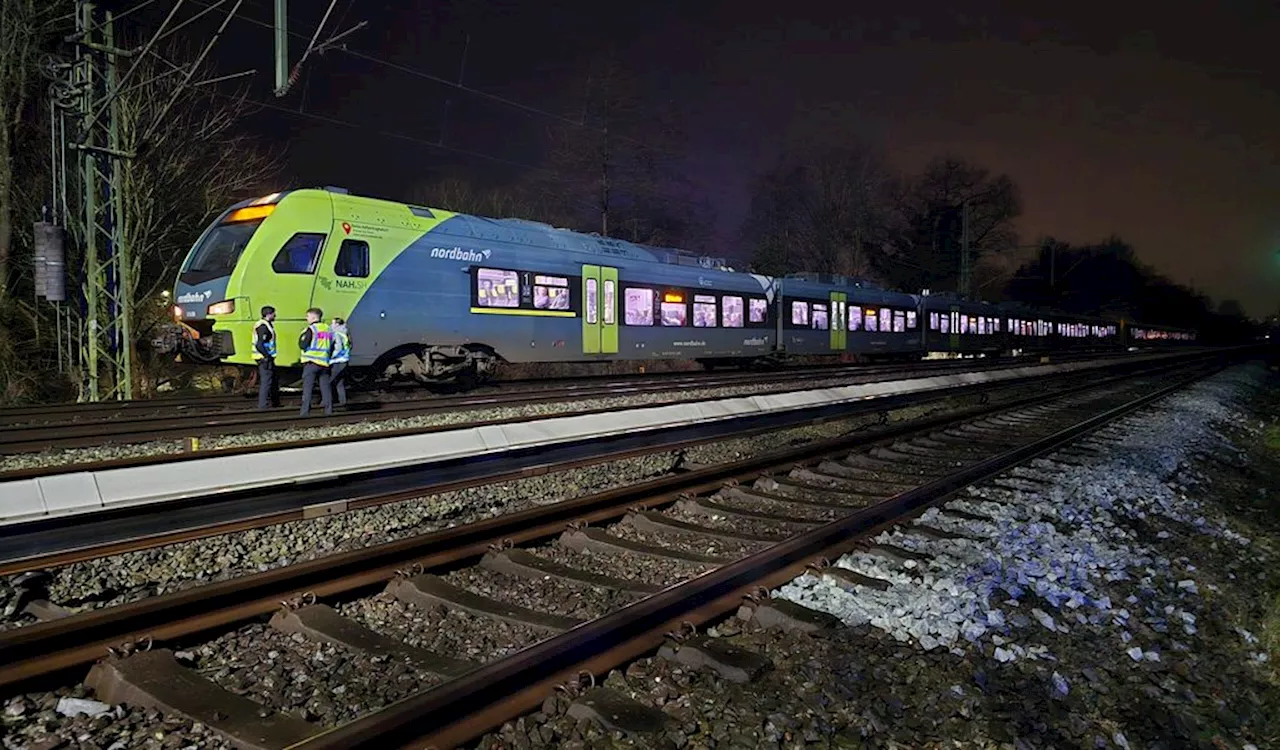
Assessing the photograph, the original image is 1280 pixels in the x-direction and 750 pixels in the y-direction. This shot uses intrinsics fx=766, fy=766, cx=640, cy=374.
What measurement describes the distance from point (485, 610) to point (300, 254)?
10259 mm

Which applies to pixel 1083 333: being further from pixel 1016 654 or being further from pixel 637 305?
pixel 1016 654

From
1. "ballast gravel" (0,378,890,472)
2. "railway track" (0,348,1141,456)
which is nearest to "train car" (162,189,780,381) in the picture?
"railway track" (0,348,1141,456)

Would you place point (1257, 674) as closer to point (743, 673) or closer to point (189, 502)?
point (743, 673)

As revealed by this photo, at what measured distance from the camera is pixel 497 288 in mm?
15133

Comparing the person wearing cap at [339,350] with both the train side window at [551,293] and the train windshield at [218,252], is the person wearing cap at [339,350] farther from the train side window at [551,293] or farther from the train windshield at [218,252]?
the train side window at [551,293]

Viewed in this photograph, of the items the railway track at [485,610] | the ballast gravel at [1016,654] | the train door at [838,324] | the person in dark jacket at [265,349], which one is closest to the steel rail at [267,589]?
the railway track at [485,610]

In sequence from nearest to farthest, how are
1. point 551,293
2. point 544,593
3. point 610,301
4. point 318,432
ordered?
point 544,593
point 318,432
point 551,293
point 610,301

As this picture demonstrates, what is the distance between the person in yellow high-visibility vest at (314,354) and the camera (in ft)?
38.1

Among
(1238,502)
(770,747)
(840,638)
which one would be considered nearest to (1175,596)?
(840,638)

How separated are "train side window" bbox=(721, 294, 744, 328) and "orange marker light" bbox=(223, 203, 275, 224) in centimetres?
1267

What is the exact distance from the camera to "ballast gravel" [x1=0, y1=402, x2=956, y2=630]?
4.43 meters

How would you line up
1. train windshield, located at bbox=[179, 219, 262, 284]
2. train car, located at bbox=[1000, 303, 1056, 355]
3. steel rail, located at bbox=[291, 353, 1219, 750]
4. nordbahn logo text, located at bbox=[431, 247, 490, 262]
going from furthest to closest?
train car, located at bbox=[1000, 303, 1056, 355] → nordbahn logo text, located at bbox=[431, 247, 490, 262] → train windshield, located at bbox=[179, 219, 262, 284] → steel rail, located at bbox=[291, 353, 1219, 750]

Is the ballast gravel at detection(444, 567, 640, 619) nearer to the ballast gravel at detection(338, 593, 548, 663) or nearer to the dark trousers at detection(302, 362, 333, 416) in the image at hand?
the ballast gravel at detection(338, 593, 548, 663)

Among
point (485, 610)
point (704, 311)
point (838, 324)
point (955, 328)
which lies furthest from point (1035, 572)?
point (955, 328)
